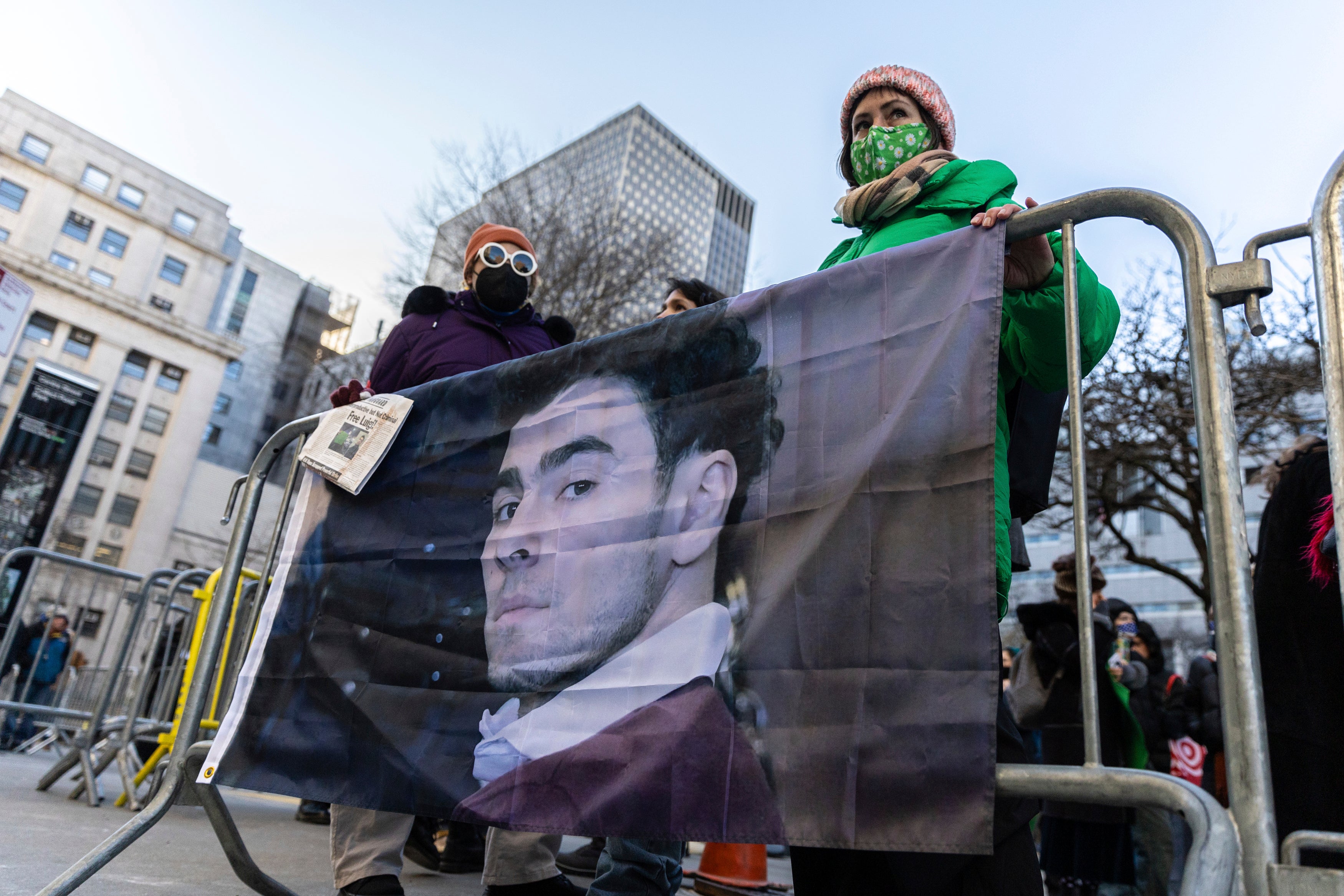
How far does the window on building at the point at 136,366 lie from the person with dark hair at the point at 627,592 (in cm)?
5659

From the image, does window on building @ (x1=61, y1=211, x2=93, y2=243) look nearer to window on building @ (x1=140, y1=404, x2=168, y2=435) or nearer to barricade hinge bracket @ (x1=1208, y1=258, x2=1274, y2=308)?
window on building @ (x1=140, y1=404, x2=168, y2=435)

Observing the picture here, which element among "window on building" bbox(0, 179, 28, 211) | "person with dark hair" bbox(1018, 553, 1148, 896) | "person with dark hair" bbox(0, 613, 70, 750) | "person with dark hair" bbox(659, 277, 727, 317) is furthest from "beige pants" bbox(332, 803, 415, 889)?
"window on building" bbox(0, 179, 28, 211)

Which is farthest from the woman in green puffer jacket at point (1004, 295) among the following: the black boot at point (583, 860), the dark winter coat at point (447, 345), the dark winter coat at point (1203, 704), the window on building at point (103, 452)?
the window on building at point (103, 452)

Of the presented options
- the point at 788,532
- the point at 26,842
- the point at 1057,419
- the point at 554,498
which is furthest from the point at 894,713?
the point at 26,842

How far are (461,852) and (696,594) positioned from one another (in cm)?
287

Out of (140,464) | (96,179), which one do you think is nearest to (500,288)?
(140,464)

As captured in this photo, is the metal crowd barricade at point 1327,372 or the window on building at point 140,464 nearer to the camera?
the metal crowd barricade at point 1327,372

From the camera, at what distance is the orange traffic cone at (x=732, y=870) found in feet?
13.5

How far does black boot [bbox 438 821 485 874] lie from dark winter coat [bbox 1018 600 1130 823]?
274 centimetres

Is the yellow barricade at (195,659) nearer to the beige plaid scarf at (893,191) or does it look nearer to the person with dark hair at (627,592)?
the person with dark hair at (627,592)

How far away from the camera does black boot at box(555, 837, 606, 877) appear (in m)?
4.28

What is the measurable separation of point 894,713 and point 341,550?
1820 millimetres

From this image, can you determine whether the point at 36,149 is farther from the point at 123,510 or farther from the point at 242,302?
the point at 123,510

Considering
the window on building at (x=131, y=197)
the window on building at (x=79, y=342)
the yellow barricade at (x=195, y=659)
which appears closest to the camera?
the yellow barricade at (x=195, y=659)
